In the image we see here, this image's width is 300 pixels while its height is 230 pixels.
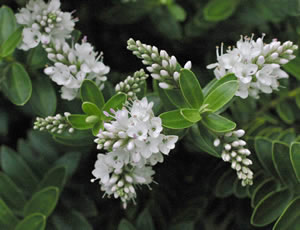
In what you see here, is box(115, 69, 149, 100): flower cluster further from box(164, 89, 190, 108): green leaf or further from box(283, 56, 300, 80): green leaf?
box(283, 56, 300, 80): green leaf

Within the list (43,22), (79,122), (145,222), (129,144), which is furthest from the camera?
(145,222)

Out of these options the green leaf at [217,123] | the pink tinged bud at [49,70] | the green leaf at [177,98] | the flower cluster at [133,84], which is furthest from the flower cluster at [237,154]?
the pink tinged bud at [49,70]

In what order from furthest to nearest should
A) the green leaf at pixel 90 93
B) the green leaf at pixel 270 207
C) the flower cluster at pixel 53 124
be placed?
1. the green leaf at pixel 270 207
2. the green leaf at pixel 90 93
3. the flower cluster at pixel 53 124

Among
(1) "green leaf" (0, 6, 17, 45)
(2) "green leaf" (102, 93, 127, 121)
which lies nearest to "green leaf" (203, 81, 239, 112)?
(2) "green leaf" (102, 93, 127, 121)

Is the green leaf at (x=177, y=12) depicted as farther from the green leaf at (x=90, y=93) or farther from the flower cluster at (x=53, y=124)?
the flower cluster at (x=53, y=124)

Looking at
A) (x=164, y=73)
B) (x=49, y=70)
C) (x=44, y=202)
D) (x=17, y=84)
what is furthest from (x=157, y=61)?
(x=44, y=202)

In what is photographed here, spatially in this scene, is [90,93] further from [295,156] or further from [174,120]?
[295,156]

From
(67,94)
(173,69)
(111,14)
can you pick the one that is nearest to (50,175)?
(67,94)

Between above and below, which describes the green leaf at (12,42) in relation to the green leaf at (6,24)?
below
